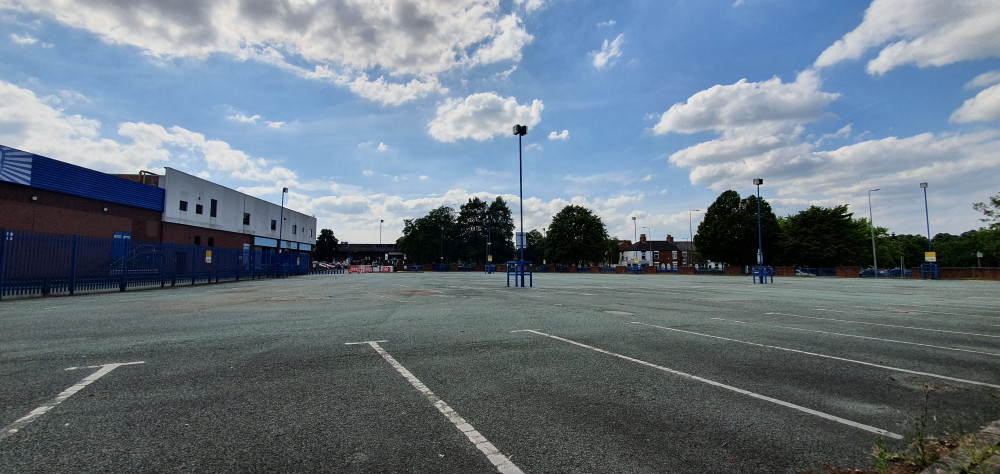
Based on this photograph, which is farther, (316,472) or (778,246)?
(778,246)

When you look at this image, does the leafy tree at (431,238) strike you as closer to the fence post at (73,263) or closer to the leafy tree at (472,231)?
the leafy tree at (472,231)

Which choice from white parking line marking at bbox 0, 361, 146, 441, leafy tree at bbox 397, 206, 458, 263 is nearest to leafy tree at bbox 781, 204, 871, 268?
leafy tree at bbox 397, 206, 458, 263

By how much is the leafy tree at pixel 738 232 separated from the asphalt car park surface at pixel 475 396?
6109cm

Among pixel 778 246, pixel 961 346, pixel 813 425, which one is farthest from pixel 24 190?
pixel 778 246

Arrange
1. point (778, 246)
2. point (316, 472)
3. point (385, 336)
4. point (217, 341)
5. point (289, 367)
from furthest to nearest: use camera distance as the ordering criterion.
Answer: point (778, 246) < point (385, 336) < point (217, 341) < point (289, 367) < point (316, 472)

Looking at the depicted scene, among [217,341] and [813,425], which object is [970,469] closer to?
[813,425]

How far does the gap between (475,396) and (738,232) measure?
6943cm

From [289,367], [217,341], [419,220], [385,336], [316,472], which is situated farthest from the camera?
[419,220]

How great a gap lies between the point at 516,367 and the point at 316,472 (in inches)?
119

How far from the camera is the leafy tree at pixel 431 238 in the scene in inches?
3775

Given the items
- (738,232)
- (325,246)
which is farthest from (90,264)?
(325,246)

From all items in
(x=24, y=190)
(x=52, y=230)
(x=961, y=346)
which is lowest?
(x=961, y=346)

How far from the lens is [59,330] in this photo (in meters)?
7.76

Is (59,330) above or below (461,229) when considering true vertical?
below
